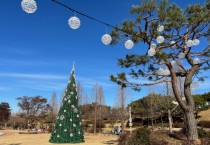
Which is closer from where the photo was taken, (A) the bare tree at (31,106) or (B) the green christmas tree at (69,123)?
(B) the green christmas tree at (69,123)

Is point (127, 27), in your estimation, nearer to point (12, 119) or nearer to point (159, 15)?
point (159, 15)

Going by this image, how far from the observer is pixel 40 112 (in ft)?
144

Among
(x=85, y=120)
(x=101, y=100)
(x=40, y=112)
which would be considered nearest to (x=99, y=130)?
(x=101, y=100)

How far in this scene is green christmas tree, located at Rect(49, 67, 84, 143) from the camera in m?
17.3

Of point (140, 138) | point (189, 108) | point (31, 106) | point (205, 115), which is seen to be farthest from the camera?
point (31, 106)

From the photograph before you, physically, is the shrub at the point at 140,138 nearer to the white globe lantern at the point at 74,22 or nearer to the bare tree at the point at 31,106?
the white globe lantern at the point at 74,22

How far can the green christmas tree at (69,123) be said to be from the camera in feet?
56.8

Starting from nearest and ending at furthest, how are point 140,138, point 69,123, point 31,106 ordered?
point 140,138, point 69,123, point 31,106

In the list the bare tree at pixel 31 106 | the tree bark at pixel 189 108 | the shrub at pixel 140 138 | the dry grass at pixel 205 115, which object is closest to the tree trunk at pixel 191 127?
the tree bark at pixel 189 108

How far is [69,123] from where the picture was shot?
1766 centimetres

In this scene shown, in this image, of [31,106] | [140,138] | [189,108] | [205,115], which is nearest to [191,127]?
[189,108]

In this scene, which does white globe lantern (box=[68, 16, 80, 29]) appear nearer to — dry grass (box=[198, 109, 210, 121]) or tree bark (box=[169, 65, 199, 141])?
tree bark (box=[169, 65, 199, 141])

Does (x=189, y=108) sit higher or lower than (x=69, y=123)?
higher

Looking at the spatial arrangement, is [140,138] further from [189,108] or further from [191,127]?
[189,108]
